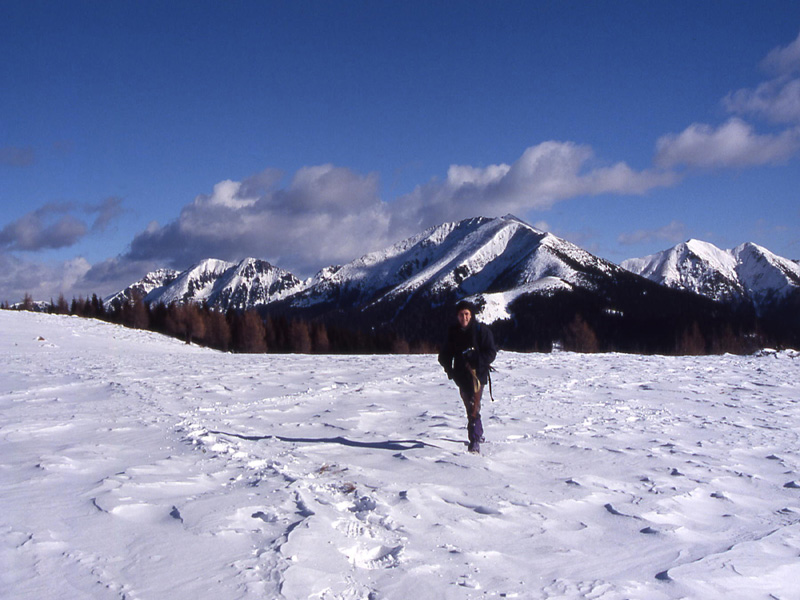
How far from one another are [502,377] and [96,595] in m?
15.6

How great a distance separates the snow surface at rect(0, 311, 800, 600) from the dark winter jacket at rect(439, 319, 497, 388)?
4.11 feet

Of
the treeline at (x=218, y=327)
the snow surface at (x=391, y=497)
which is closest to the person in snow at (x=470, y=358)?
the snow surface at (x=391, y=497)

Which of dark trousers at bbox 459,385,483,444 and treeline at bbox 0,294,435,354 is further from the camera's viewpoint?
treeline at bbox 0,294,435,354

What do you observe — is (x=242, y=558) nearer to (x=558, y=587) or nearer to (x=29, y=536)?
(x=29, y=536)

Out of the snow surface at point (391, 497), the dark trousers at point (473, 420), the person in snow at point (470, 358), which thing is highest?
the person in snow at point (470, 358)

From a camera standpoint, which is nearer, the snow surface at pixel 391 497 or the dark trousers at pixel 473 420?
the snow surface at pixel 391 497

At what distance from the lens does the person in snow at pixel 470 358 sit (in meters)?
9.20

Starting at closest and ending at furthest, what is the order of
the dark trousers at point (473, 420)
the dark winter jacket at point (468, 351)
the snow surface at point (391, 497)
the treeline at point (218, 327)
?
the snow surface at point (391, 497) → the dark trousers at point (473, 420) → the dark winter jacket at point (468, 351) → the treeline at point (218, 327)

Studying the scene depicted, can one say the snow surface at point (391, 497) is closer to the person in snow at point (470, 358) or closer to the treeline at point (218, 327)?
the person in snow at point (470, 358)

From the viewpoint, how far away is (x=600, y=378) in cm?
1891

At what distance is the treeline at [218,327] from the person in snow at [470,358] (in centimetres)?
6909

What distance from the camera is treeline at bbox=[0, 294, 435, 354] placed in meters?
77.2

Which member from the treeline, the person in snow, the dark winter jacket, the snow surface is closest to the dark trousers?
the person in snow

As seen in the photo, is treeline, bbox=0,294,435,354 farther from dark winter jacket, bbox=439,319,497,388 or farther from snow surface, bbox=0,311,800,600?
dark winter jacket, bbox=439,319,497,388
